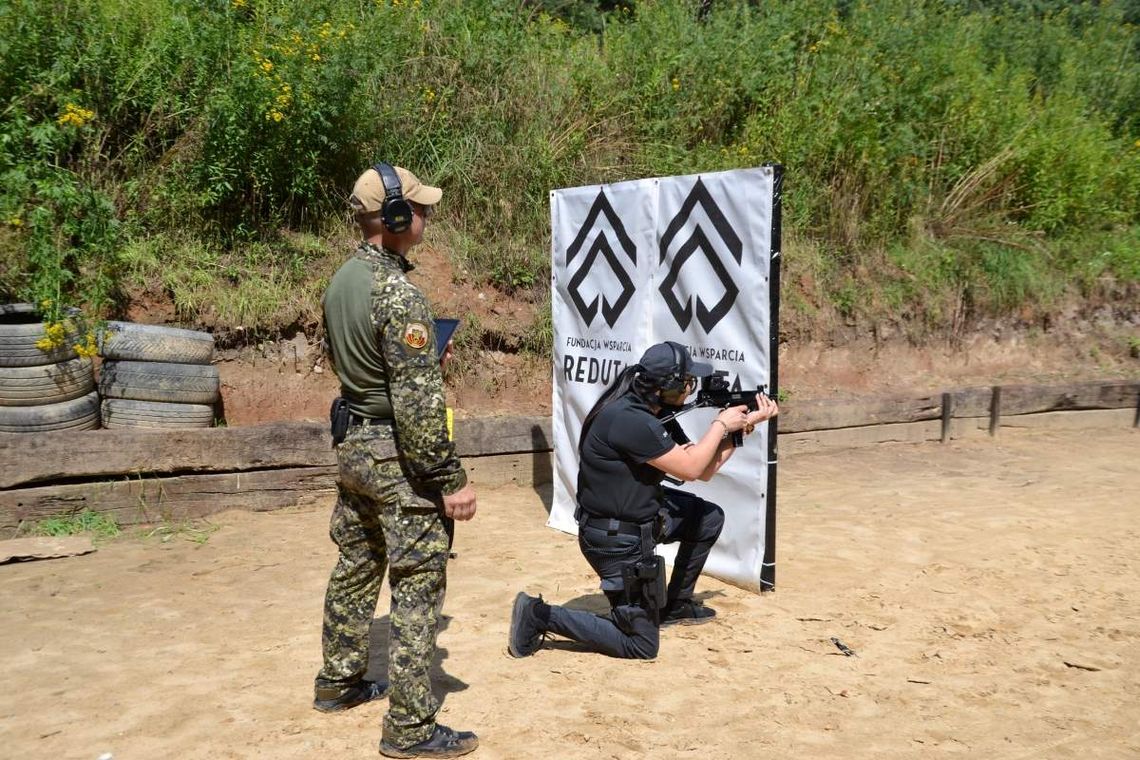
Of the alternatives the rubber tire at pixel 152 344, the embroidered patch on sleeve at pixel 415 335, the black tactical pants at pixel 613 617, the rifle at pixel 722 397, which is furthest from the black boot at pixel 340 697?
the rubber tire at pixel 152 344

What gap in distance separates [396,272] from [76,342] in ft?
14.4

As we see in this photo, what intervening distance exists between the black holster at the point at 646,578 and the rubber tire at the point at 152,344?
4228 mm

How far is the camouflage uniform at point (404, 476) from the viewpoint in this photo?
363 cm

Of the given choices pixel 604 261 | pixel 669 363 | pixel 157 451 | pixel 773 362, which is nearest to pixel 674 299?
pixel 604 261

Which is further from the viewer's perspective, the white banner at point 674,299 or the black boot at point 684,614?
the white banner at point 674,299

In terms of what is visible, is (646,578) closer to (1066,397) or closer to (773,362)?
(773,362)

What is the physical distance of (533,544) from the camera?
6918 millimetres

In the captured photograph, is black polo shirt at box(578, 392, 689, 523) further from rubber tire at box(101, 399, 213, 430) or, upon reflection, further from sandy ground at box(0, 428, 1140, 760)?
rubber tire at box(101, 399, 213, 430)

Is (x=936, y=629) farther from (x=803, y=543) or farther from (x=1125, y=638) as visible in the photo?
(x=803, y=543)

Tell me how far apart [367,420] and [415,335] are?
16.8 inches

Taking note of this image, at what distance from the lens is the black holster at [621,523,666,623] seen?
4852 mm

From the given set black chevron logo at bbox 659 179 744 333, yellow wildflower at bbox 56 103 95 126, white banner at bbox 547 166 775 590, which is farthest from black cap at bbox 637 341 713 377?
yellow wildflower at bbox 56 103 95 126

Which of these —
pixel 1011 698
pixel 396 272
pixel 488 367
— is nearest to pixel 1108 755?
pixel 1011 698

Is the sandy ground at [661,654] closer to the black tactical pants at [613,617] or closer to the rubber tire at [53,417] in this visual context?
the black tactical pants at [613,617]
